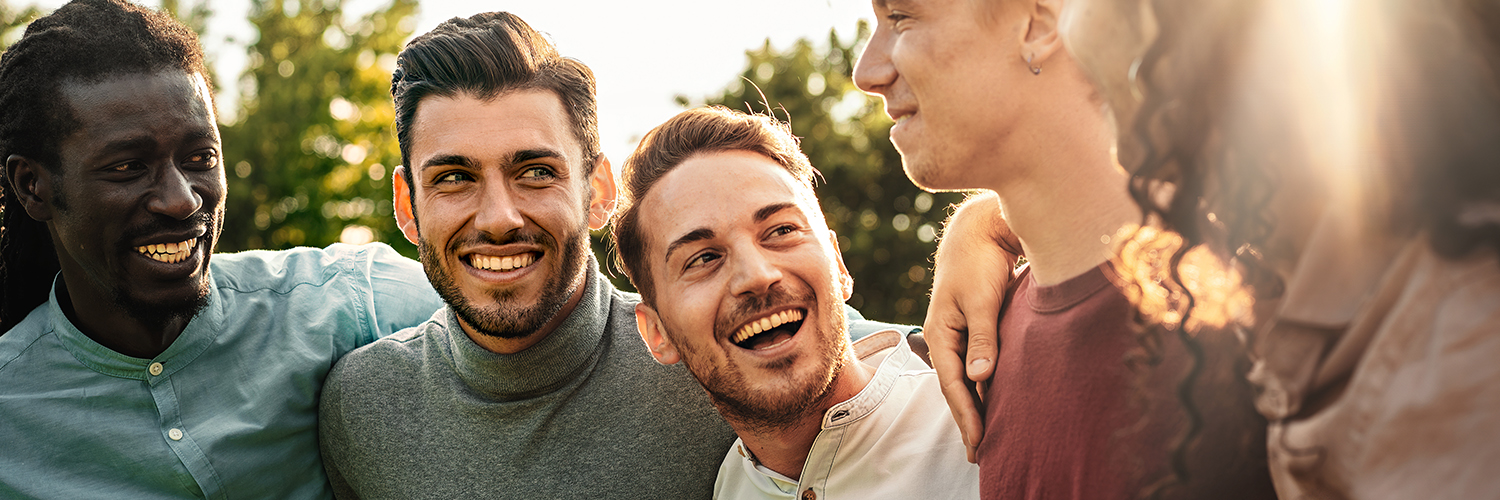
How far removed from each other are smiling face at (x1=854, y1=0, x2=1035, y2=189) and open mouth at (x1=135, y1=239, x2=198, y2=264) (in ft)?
8.92

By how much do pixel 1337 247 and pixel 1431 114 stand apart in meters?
0.17

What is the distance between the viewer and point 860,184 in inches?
840

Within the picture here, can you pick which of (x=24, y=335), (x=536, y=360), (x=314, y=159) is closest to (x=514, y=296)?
(x=536, y=360)

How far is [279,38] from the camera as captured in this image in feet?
86.3

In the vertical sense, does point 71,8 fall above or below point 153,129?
above

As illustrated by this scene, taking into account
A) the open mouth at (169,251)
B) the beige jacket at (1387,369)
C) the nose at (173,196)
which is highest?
the beige jacket at (1387,369)

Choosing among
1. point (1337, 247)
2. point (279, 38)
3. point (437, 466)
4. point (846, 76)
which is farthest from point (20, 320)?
point (279, 38)

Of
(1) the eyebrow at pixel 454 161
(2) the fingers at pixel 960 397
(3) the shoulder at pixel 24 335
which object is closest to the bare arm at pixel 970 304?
(2) the fingers at pixel 960 397

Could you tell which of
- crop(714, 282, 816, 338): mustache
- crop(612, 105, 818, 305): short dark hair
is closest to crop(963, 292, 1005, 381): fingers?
crop(714, 282, 816, 338): mustache

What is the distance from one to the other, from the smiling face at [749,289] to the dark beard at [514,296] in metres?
0.45

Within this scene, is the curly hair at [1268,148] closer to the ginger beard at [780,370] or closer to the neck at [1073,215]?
the neck at [1073,215]

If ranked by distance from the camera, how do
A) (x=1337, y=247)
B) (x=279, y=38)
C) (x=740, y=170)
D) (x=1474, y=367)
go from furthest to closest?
(x=279, y=38) < (x=740, y=170) < (x=1337, y=247) < (x=1474, y=367)

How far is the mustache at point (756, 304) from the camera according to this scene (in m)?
2.92

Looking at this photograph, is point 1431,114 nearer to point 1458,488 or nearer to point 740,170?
point 1458,488
